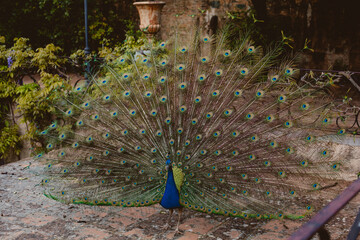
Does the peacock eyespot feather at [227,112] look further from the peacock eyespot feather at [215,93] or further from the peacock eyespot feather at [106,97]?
the peacock eyespot feather at [106,97]

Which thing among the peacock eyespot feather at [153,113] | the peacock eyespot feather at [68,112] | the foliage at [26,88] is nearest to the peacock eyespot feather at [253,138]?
the peacock eyespot feather at [153,113]

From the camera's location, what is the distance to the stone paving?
337cm

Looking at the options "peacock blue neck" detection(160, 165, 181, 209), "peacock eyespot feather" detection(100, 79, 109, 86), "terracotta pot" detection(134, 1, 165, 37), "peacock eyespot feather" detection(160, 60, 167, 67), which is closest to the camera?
"peacock blue neck" detection(160, 165, 181, 209)

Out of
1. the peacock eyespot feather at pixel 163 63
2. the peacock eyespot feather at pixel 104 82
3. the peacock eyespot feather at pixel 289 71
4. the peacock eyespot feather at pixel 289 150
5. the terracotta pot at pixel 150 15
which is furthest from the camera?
the terracotta pot at pixel 150 15

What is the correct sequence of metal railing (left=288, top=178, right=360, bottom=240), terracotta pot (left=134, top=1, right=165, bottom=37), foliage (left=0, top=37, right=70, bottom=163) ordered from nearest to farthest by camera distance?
metal railing (left=288, top=178, right=360, bottom=240), foliage (left=0, top=37, right=70, bottom=163), terracotta pot (left=134, top=1, right=165, bottom=37)

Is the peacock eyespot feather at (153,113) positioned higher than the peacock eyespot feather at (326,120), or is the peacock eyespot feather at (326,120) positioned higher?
the peacock eyespot feather at (153,113)

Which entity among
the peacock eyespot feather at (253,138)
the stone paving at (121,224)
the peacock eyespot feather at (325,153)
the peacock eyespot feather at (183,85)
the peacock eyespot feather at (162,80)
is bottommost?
the stone paving at (121,224)

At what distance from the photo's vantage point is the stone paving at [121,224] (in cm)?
337

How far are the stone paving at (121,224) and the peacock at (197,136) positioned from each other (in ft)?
0.90

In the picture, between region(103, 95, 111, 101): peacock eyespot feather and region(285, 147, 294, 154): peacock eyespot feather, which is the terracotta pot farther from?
region(285, 147, 294, 154): peacock eyespot feather

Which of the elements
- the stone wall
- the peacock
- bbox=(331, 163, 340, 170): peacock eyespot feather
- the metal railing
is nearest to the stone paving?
the peacock

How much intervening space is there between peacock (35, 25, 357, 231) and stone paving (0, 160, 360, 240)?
0.90 ft

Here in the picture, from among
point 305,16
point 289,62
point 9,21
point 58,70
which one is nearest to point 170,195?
point 289,62

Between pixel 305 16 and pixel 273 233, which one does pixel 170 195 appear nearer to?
pixel 273 233
